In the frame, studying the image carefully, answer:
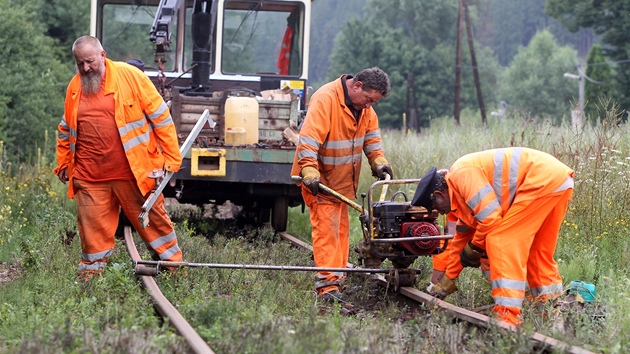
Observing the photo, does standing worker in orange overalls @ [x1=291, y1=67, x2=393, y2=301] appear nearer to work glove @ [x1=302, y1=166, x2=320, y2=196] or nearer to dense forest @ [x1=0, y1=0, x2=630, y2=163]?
work glove @ [x1=302, y1=166, x2=320, y2=196]

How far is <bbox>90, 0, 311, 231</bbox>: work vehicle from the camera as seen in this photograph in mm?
9453

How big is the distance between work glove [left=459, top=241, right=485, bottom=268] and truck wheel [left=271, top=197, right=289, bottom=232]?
425cm

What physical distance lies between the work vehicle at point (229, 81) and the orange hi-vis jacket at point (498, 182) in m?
3.92

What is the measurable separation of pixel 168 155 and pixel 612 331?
3.50m

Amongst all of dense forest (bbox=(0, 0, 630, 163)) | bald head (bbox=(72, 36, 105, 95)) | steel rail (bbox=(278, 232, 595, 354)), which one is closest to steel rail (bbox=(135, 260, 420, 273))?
steel rail (bbox=(278, 232, 595, 354))

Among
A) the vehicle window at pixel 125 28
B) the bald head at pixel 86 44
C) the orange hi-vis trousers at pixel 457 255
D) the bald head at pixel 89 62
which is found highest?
the vehicle window at pixel 125 28

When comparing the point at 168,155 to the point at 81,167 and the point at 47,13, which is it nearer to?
the point at 81,167

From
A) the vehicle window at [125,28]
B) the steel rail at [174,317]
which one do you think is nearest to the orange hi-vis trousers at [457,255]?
the steel rail at [174,317]

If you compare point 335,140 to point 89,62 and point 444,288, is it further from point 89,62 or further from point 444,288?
point 89,62

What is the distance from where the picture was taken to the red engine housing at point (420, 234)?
6301 millimetres

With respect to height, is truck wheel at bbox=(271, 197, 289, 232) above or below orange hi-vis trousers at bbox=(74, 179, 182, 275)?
below

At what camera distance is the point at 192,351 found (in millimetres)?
4504

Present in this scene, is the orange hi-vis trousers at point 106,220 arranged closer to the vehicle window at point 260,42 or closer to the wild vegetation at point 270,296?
the wild vegetation at point 270,296

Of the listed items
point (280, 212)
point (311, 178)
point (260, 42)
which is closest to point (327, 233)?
point (311, 178)
